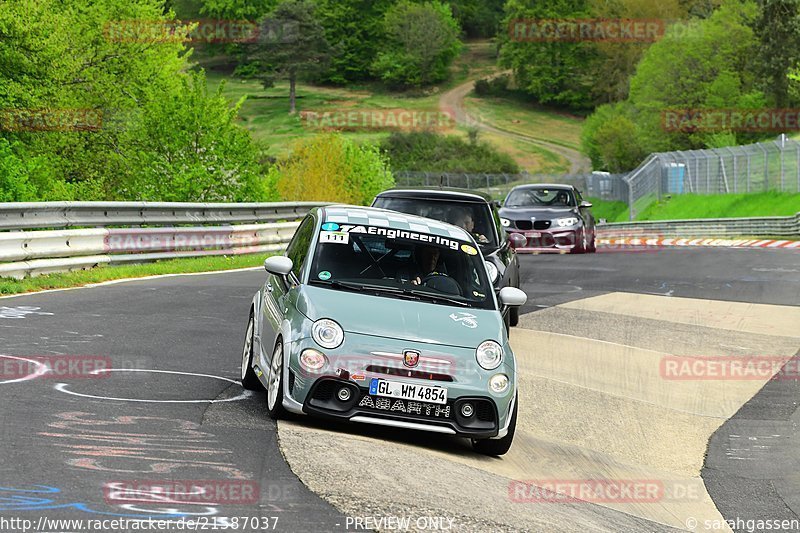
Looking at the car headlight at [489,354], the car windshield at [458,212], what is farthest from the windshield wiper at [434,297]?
the car windshield at [458,212]

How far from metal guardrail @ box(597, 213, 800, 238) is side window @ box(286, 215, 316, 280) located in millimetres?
32112

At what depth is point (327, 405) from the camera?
28.2ft

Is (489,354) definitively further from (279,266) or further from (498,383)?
(279,266)

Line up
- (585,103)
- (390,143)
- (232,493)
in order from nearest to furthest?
(232,493), (390,143), (585,103)

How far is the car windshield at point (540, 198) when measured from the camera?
2909 centimetres

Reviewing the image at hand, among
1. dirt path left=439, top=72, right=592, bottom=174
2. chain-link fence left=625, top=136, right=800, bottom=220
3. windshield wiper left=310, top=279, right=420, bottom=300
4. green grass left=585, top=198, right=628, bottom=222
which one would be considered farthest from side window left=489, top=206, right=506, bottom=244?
dirt path left=439, top=72, right=592, bottom=174

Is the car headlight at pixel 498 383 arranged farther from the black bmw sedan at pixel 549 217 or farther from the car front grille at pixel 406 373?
the black bmw sedan at pixel 549 217

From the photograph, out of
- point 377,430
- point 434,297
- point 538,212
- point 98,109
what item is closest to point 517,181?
point 98,109

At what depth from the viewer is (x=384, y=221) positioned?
1010 cm

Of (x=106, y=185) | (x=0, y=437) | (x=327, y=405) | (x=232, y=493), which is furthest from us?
(x=106, y=185)

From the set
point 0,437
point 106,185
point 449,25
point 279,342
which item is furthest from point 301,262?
point 449,25

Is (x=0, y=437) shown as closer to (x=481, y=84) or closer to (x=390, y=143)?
(x=390, y=143)

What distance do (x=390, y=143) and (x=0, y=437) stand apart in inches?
4587

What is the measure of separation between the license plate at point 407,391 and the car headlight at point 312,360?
36 cm
